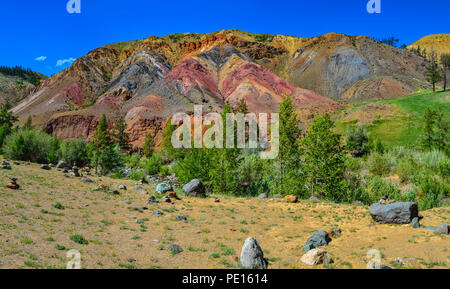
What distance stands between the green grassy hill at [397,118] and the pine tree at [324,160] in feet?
78.1

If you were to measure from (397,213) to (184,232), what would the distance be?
24.2 feet

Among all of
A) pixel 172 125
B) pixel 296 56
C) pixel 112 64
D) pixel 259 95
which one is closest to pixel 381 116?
pixel 259 95

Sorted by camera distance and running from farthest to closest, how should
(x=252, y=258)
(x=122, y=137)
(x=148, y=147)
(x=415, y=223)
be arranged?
(x=122, y=137) < (x=148, y=147) < (x=415, y=223) < (x=252, y=258)

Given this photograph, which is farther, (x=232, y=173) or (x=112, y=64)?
(x=112, y=64)

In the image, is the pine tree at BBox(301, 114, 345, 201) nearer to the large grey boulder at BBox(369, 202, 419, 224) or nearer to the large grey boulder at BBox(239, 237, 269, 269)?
the large grey boulder at BBox(369, 202, 419, 224)

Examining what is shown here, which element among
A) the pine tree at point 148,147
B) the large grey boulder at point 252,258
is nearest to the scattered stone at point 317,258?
the large grey boulder at point 252,258

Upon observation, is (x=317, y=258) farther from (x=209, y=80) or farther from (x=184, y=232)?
(x=209, y=80)

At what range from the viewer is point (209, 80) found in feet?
252

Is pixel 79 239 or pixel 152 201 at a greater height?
pixel 79 239

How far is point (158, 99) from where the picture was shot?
62750 millimetres

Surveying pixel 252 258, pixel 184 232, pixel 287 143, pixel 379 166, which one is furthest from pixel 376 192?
pixel 252 258

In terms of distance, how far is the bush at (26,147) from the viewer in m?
25.1

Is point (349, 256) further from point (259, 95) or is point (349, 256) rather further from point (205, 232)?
point (259, 95)
